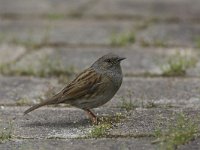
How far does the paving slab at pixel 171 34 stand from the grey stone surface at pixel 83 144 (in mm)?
4434

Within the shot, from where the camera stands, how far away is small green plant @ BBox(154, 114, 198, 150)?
17.6ft

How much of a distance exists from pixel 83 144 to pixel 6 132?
32.7 inches

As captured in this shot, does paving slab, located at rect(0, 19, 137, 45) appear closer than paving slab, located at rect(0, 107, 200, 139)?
No

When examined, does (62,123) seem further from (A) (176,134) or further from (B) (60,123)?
(A) (176,134)

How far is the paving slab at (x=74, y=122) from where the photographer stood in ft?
19.7

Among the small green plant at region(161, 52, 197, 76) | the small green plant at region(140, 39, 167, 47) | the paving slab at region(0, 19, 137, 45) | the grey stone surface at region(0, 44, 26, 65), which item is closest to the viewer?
the small green plant at region(161, 52, 197, 76)

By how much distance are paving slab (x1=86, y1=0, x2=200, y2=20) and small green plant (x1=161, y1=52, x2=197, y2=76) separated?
110 inches

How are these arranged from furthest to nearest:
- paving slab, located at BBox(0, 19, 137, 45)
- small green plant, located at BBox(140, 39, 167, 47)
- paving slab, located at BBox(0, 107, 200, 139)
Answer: paving slab, located at BBox(0, 19, 137, 45) → small green plant, located at BBox(140, 39, 167, 47) → paving slab, located at BBox(0, 107, 200, 139)

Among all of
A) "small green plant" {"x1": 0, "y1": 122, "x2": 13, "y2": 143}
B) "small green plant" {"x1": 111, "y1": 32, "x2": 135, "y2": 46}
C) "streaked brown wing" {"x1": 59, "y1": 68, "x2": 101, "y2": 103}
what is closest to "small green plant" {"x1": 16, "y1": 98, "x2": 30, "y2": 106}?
"small green plant" {"x1": 0, "y1": 122, "x2": 13, "y2": 143}

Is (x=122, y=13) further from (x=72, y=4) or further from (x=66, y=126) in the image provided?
(x=66, y=126)

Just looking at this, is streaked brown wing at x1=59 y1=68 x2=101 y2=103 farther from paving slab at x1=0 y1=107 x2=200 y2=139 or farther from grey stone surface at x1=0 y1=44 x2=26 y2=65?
grey stone surface at x1=0 y1=44 x2=26 y2=65

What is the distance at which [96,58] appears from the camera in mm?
9367

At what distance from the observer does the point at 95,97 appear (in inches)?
250

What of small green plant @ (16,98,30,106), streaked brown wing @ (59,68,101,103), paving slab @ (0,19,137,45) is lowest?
small green plant @ (16,98,30,106)
